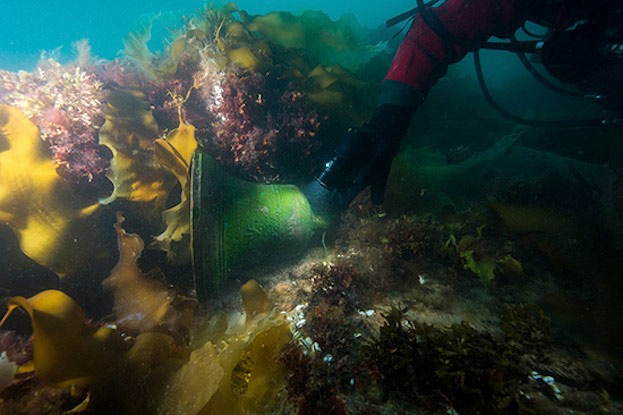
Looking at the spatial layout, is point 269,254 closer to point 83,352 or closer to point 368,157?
point 368,157

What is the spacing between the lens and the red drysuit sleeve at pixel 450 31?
3328 millimetres

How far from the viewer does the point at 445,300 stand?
105 inches

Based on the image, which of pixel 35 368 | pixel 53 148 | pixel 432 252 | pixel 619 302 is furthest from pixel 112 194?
pixel 619 302

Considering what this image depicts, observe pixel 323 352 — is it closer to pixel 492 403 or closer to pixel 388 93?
pixel 492 403

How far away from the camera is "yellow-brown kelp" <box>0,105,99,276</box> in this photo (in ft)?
9.80

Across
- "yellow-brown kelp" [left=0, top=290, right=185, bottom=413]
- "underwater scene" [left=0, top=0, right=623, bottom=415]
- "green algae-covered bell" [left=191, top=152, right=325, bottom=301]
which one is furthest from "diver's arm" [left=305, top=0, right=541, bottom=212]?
"yellow-brown kelp" [left=0, top=290, right=185, bottom=413]

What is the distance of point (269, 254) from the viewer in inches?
136

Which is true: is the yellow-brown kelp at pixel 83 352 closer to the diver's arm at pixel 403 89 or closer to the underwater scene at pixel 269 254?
the underwater scene at pixel 269 254

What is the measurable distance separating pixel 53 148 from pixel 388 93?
4117mm

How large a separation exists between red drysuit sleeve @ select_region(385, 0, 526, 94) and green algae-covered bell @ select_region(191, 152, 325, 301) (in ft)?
6.83

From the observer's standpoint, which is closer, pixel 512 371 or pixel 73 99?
pixel 512 371

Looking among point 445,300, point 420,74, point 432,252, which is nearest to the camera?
point 445,300

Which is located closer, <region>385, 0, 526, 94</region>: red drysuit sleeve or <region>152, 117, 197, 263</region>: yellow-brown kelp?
<region>152, 117, 197, 263</region>: yellow-brown kelp

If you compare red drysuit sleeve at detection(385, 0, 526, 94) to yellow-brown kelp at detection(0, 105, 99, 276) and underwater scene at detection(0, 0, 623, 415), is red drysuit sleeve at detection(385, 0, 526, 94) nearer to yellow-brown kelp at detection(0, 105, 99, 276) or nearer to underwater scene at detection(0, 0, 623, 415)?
underwater scene at detection(0, 0, 623, 415)
